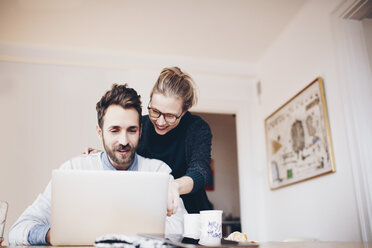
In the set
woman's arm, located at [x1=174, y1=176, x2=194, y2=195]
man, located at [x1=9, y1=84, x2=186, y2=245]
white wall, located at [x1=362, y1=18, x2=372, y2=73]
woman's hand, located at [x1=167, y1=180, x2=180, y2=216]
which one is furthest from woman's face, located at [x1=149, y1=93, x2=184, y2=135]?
white wall, located at [x1=362, y1=18, x2=372, y2=73]

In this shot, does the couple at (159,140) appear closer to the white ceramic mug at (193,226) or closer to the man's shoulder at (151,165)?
the man's shoulder at (151,165)

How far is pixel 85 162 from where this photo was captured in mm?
1491

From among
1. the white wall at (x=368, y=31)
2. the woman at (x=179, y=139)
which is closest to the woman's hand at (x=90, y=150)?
the woman at (x=179, y=139)

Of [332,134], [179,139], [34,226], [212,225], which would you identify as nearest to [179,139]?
[179,139]

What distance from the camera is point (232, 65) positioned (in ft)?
8.51

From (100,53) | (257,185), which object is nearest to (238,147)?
(257,185)

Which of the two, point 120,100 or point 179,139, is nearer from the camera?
point 120,100

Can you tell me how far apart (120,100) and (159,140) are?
274 mm

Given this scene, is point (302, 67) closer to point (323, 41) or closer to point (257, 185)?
point (323, 41)

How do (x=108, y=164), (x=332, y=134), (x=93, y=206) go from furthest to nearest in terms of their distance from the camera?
1. (x=332, y=134)
2. (x=108, y=164)
3. (x=93, y=206)

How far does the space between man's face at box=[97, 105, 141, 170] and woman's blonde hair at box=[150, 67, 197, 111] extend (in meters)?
0.22

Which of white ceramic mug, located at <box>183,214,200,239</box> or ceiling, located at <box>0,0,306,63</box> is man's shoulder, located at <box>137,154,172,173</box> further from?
ceiling, located at <box>0,0,306,63</box>

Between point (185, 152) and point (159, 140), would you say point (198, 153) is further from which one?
point (159, 140)

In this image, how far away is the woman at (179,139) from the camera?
5.04 feet
